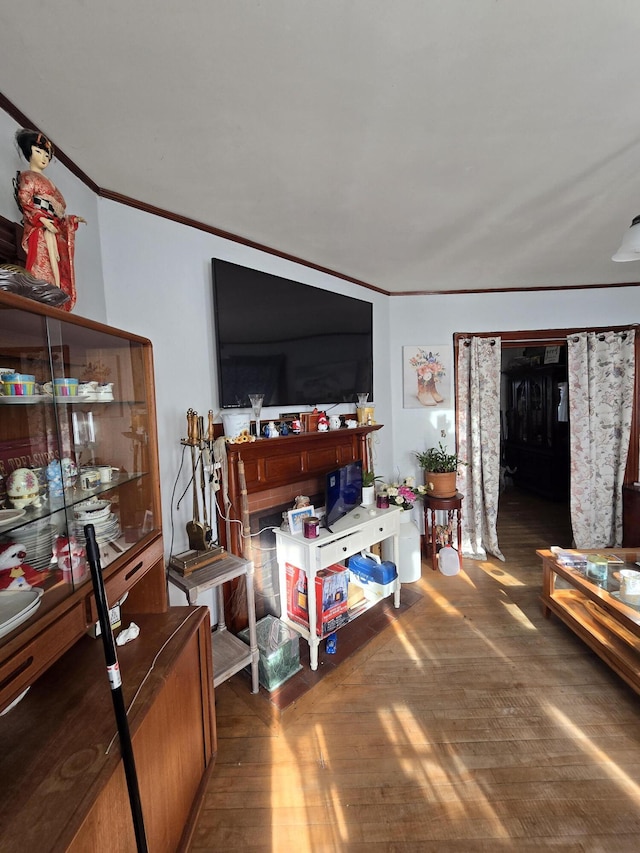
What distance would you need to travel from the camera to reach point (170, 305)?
169cm

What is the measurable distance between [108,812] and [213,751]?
0.75 meters

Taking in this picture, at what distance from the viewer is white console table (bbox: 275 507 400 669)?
1821 mm

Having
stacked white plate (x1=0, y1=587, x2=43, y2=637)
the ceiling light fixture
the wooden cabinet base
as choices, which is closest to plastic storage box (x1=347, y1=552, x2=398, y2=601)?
the wooden cabinet base

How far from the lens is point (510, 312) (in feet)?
9.78

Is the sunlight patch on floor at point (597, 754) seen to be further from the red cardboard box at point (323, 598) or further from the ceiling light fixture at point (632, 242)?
the ceiling light fixture at point (632, 242)

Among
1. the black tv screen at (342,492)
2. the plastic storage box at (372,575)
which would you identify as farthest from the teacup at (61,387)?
the plastic storage box at (372,575)

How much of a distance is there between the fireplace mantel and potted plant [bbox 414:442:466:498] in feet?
2.26

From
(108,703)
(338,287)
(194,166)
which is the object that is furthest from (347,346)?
(108,703)

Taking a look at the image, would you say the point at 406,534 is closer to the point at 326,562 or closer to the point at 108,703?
the point at 326,562

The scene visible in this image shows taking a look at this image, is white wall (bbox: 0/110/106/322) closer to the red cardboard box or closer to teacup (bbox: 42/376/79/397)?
teacup (bbox: 42/376/79/397)

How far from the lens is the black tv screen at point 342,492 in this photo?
6.78ft

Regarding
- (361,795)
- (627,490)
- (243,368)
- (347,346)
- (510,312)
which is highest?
(510,312)

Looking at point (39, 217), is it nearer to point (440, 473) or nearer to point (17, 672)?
point (17, 672)

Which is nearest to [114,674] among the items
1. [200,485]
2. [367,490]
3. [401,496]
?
[200,485]
